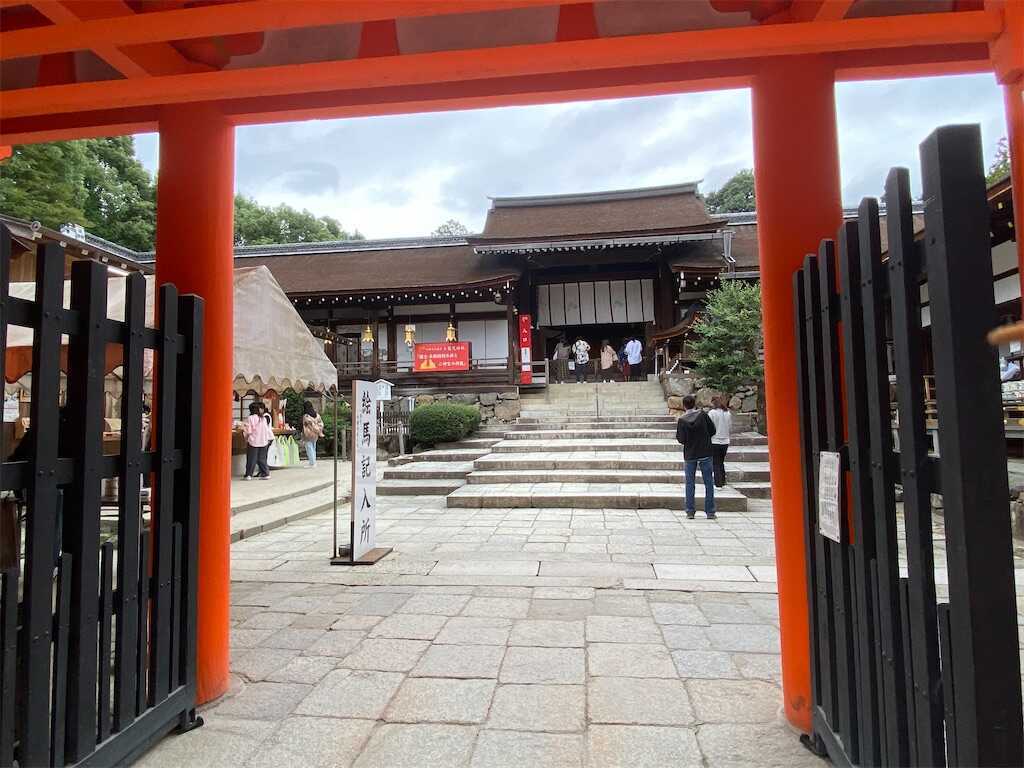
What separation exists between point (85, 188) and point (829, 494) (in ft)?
84.4

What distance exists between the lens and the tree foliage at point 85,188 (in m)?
14.3

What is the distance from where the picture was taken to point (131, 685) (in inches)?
81.5

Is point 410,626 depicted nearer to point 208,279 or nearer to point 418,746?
point 418,746

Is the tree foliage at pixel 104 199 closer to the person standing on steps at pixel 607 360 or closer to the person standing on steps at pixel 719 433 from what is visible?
the person standing on steps at pixel 719 433

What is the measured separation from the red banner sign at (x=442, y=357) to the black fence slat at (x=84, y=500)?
14.8 meters

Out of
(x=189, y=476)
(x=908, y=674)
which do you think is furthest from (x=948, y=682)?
(x=189, y=476)

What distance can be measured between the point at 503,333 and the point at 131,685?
1651 cm

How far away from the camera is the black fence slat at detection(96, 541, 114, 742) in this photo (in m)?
1.93

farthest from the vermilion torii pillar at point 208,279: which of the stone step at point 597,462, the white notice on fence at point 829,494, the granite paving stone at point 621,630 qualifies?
the stone step at point 597,462

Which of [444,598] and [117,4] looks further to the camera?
[444,598]

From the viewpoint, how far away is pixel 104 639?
6.46 feet

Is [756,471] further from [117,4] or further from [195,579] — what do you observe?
[117,4]

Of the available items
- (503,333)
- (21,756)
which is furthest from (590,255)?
(21,756)

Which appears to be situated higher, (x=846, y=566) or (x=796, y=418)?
(x=796, y=418)
